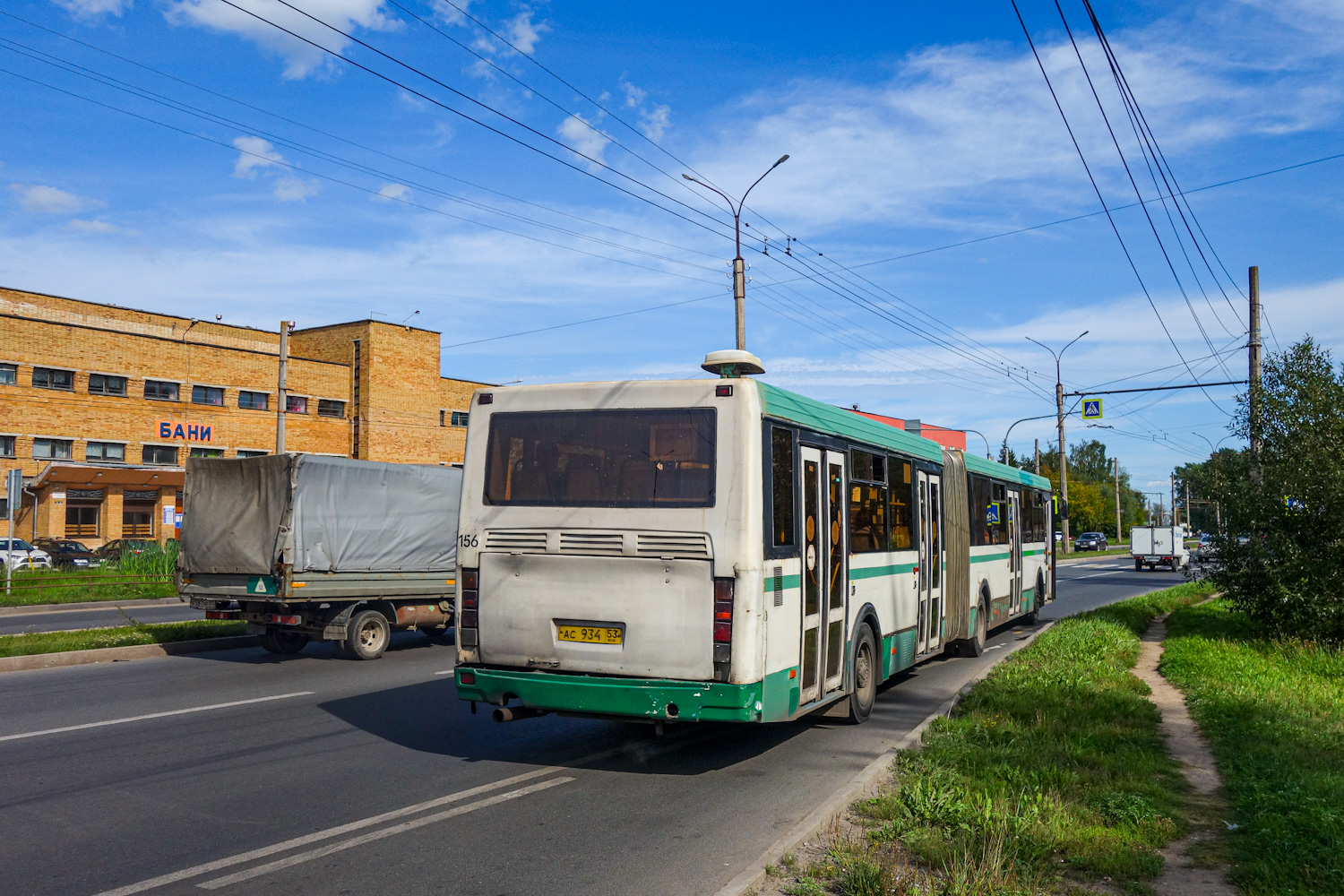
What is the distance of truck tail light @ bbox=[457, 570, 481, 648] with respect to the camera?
8109mm

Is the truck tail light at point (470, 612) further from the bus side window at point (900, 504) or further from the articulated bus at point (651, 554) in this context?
the bus side window at point (900, 504)

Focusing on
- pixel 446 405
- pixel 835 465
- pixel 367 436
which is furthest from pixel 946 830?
pixel 446 405

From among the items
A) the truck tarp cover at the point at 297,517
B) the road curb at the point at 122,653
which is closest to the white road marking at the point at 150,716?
the truck tarp cover at the point at 297,517

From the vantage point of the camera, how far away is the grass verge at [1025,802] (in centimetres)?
517

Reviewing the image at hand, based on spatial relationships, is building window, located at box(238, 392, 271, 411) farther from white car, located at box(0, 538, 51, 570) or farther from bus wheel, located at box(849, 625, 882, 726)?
bus wheel, located at box(849, 625, 882, 726)

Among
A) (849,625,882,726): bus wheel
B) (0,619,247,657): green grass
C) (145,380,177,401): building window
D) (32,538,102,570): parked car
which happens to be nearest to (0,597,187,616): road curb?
(0,619,247,657): green grass

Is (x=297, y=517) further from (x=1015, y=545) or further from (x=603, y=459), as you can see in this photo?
(x=1015, y=545)

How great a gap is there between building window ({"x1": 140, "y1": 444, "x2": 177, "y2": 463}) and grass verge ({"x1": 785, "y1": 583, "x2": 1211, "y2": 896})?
4876 cm

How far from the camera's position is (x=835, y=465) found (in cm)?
945

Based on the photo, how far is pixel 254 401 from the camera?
181 ft

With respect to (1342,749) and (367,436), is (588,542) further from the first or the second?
(367,436)

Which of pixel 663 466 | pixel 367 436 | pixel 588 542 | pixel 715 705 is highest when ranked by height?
pixel 367 436

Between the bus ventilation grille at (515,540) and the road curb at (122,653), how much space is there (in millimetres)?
8918

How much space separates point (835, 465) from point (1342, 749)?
14.7 ft
